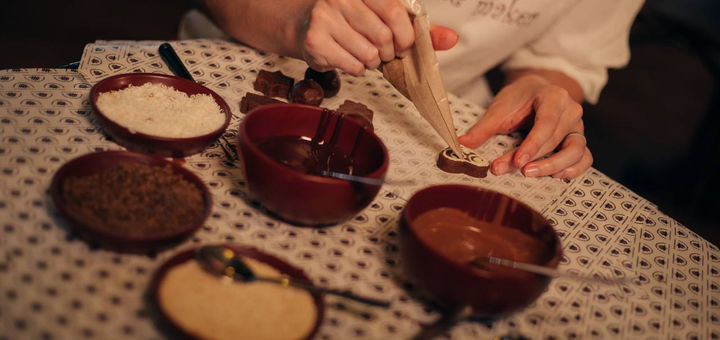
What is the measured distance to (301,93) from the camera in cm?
143

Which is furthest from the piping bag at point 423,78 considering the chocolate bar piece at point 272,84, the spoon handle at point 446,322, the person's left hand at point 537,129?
the spoon handle at point 446,322

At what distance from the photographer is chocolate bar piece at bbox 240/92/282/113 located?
4.47 ft

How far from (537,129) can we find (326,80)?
0.55 metres

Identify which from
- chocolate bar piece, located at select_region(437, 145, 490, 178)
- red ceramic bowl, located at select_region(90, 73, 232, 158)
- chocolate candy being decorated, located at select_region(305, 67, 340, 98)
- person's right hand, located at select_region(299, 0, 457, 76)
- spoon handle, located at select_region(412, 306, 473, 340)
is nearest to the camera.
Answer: spoon handle, located at select_region(412, 306, 473, 340)

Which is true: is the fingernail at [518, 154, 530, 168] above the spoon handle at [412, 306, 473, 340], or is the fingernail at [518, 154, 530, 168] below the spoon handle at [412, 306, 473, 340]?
below

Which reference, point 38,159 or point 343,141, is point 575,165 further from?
point 38,159

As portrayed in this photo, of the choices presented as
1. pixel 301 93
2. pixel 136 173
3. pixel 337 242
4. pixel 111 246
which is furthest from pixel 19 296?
pixel 301 93

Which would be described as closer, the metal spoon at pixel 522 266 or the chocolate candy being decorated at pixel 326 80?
the metal spoon at pixel 522 266

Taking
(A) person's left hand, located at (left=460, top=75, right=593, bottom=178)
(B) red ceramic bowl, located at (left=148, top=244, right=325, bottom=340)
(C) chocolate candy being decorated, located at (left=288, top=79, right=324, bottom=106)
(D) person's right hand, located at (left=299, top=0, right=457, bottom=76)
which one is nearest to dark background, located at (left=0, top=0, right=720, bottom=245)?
(A) person's left hand, located at (left=460, top=75, right=593, bottom=178)

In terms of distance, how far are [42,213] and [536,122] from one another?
1139 millimetres

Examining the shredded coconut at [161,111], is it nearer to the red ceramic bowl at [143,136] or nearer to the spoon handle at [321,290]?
the red ceramic bowl at [143,136]

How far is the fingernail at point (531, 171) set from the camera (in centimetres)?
144

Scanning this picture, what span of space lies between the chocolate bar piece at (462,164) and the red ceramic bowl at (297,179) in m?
0.28

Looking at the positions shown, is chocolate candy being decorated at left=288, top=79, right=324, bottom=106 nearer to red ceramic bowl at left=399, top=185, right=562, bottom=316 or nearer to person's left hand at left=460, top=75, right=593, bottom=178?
person's left hand at left=460, top=75, right=593, bottom=178
